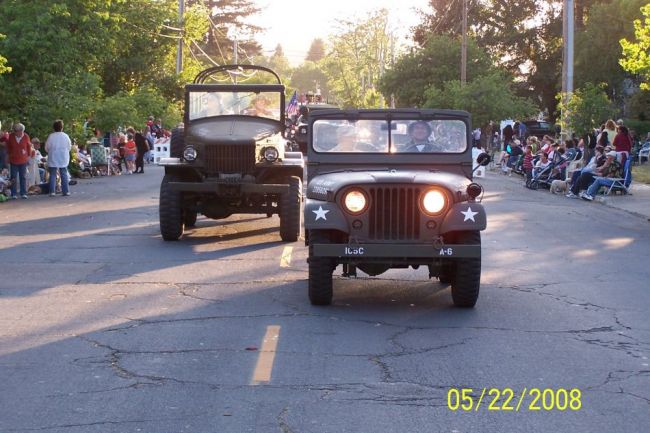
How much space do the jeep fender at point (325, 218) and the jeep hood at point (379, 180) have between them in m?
0.12

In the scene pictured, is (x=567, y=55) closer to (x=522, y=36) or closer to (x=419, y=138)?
(x=419, y=138)

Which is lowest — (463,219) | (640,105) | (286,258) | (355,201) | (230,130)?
(286,258)

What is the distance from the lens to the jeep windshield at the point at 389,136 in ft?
37.4

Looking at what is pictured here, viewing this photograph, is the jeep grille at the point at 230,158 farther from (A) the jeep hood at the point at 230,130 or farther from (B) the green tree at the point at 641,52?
(B) the green tree at the point at 641,52

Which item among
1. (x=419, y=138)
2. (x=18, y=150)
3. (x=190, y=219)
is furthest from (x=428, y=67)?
(x=419, y=138)

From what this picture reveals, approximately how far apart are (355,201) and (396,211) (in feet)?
1.29

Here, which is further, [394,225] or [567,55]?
[567,55]

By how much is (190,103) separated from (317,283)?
837 centimetres

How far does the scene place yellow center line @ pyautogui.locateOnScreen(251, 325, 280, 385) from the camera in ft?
23.8

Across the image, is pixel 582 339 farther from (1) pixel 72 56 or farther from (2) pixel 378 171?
(1) pixel 72 56

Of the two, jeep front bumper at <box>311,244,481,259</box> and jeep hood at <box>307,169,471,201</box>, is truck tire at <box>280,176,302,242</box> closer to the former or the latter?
jeep hood at <box>307,169,471,201</box>

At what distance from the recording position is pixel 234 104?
17.7 meters

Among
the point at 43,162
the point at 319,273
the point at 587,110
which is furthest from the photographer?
the point at 587,110

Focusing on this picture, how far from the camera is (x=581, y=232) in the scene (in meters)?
18.0
